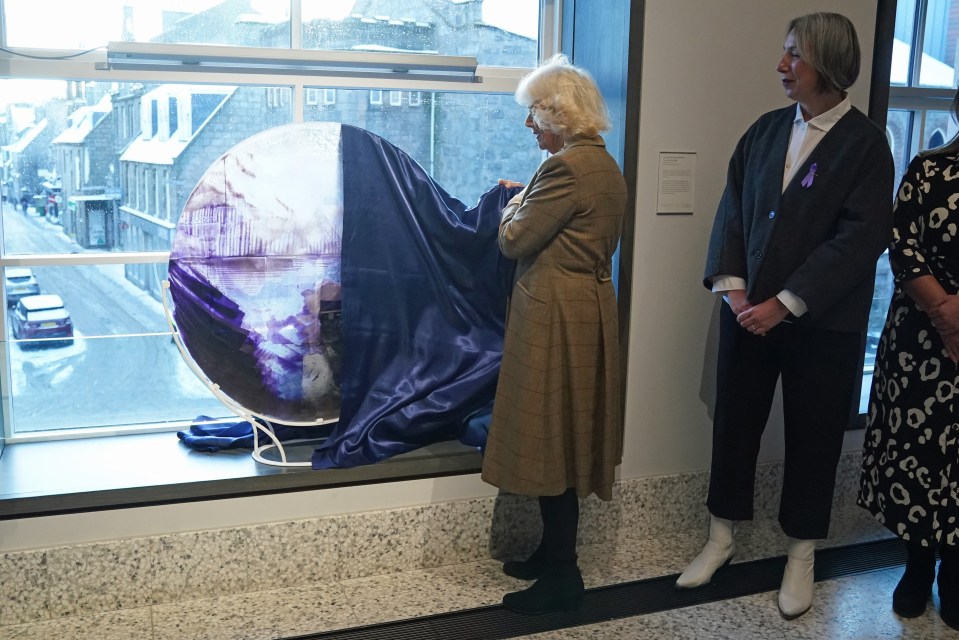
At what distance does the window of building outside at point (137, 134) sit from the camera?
8.18 ft

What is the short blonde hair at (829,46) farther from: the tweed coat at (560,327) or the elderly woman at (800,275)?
the tweed coat at (560,327)

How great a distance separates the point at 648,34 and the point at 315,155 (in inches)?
39.4

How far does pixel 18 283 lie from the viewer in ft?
8.39

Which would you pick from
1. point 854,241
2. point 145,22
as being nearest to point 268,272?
point 145,22

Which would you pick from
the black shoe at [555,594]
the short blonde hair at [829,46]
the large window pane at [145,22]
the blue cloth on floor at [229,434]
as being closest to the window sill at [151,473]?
the blue cloth on floor at [229,434]

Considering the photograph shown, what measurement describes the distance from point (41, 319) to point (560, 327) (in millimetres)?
1470

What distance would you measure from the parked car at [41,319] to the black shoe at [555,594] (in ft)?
4.84

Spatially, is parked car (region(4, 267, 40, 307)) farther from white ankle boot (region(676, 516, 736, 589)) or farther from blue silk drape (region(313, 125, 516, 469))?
white ankle boot (region(676, 516, 736, 589))

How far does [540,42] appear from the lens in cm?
290

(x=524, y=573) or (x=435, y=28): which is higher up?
Result: (x=435, y=28)

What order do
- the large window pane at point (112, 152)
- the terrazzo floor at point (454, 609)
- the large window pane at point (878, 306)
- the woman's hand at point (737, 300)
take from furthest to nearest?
the large window pane at point (878, 306)
the large window pane at point (112, 152)
the woman's hand at point (737, 300)
the terrazzo floor at point (454, 609)

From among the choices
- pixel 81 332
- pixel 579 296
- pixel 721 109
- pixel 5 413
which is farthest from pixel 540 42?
pixel 5 413

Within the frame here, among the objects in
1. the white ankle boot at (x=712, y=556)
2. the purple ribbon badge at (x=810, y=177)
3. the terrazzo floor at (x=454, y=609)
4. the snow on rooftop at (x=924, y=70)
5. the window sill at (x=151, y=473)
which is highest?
the snow on rooftop at (x=924, y=70)

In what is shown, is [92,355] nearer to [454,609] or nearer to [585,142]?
[454,609]
